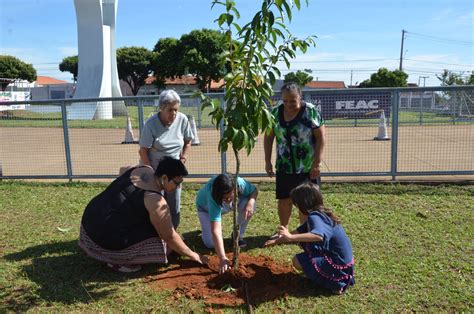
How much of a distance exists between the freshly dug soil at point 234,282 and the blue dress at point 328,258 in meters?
0.23

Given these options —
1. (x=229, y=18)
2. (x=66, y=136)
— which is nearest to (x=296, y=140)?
(x=229, y=18)

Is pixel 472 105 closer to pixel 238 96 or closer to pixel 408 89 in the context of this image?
pixel 408 89

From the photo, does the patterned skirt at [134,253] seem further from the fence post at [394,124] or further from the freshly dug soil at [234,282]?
the fence post at [394,124]

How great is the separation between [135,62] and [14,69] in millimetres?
16489

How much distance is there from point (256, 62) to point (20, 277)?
2934 millimetres

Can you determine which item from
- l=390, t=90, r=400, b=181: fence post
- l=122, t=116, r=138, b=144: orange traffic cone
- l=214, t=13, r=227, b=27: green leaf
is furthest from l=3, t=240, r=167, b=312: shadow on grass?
l=122, t=116, r=138, b=144: orange traffic cone

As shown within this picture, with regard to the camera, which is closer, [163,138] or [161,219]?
[161,219]

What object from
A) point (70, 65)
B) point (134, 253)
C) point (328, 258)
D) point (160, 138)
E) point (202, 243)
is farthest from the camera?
point (70, 65)

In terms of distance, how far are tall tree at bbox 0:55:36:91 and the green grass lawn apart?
56485mm

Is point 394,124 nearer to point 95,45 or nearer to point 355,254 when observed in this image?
point 355,254

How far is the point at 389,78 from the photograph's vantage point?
159 ft

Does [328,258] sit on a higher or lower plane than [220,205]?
lower

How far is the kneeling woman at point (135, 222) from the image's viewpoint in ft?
11.8

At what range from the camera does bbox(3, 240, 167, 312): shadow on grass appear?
11.5 ft
